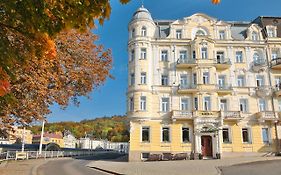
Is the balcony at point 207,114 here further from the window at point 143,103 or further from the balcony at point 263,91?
the balcony at point 263,91

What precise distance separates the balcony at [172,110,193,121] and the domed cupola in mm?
12617

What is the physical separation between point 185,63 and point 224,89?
5595mm

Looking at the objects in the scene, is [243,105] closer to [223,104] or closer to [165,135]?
[223,104]

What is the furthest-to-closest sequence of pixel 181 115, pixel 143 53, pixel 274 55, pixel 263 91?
1. pixel 274 55
2. pixel 143 53
3. pixel 263 91
4. pixel 181 115

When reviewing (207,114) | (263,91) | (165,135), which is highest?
(263,91)

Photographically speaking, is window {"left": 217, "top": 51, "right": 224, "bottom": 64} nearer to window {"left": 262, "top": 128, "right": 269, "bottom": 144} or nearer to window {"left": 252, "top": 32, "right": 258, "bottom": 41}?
window {"left": 252, "top": 32, "right": 258, "bottom": 41}

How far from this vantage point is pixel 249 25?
1502 inches

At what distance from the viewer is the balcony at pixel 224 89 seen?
3316 cm

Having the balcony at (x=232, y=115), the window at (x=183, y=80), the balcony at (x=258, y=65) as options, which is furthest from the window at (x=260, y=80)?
the window at (x=183, y=80)

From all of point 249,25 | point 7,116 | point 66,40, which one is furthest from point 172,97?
point 7,116

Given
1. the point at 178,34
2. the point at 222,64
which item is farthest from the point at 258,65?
the point at 178,34

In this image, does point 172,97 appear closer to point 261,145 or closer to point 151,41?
point 151,41

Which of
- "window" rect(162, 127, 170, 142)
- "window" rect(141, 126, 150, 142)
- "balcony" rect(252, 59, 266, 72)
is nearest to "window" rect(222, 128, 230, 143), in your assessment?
"window" rect(162, 127, 170, 142)

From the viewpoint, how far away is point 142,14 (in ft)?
117
